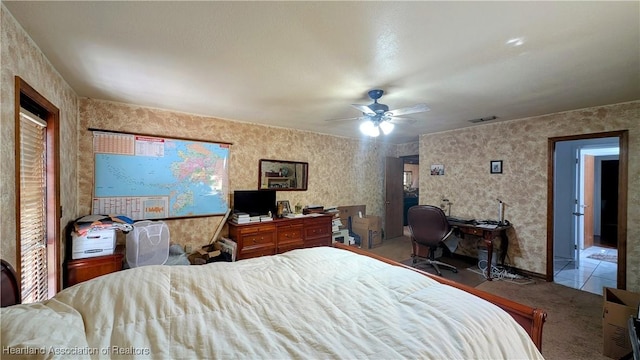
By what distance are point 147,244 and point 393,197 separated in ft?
15.4

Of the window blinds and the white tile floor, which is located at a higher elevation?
the window blinds

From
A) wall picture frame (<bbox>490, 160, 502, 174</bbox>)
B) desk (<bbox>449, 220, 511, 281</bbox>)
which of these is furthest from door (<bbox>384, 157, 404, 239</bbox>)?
wall picture frame (<bbox>490, 160, 502, 174</bbox>)

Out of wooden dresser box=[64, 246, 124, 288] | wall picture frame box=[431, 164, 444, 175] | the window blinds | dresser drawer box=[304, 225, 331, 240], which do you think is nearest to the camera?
the window blinds

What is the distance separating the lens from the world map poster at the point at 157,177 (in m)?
2.86

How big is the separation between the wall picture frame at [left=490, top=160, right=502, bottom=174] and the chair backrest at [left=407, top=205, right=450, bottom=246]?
3.95 ft

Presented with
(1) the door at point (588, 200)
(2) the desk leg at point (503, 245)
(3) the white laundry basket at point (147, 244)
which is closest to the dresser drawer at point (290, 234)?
(3) the white laundry basket at point (147, 244)

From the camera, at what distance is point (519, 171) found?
3.65 meters

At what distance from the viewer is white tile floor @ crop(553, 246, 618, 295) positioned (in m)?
3.28

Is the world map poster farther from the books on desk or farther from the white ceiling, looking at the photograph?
the books on desk

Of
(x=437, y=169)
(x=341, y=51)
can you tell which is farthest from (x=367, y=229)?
(x=341, y=51)

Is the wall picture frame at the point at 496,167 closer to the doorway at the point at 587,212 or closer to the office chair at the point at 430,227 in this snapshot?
the doorway at the point at 587,212

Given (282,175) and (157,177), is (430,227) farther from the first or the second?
(157,177)

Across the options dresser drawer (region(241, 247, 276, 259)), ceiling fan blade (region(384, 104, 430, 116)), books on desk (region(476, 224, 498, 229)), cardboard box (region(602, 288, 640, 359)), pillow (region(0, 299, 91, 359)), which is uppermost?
ceiling fan blade (region(384, 104, 430, 116))

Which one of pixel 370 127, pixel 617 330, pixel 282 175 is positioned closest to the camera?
pixel 617 330
